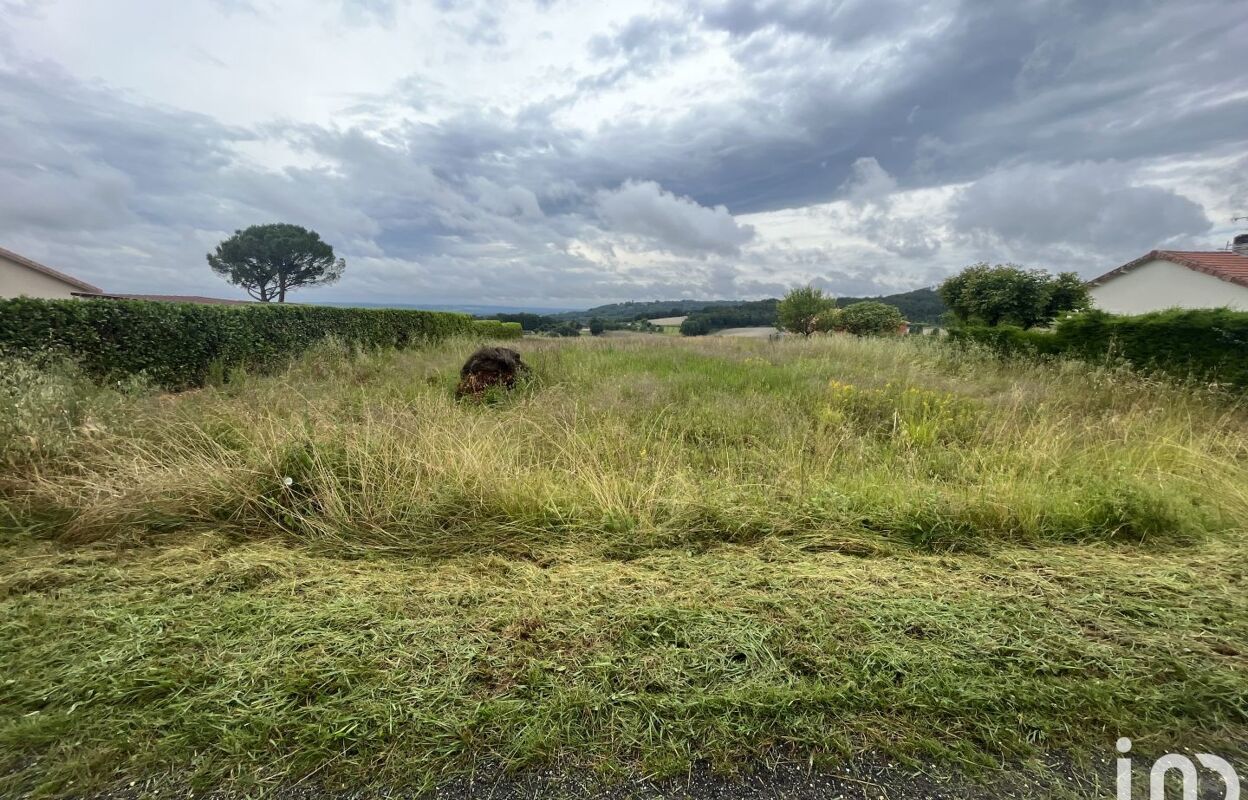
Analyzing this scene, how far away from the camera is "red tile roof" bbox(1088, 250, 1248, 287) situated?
17.8 metres

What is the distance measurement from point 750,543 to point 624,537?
0.79 meters

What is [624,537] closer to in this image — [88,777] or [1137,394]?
[88,777]

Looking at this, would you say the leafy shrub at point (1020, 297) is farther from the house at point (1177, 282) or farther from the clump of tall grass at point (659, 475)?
the clump of tall grass at point (659, 475)

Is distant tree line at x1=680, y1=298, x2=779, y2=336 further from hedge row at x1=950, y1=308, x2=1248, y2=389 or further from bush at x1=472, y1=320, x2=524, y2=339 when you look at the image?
hedge row at x1=950, y1=308, x2=1248, y2=389

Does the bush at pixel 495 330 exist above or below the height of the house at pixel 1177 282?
below

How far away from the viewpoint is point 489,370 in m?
7.83

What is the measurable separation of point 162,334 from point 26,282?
87.8 ft

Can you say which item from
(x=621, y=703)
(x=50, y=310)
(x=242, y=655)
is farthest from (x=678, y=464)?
(x=50, y=310)

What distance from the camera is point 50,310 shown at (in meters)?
6.28
